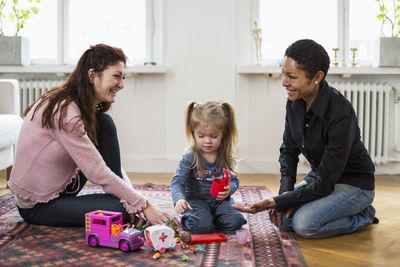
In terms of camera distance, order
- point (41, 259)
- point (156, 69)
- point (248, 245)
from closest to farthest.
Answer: point (41, 259) → point (248, 245) → point (156, 69)

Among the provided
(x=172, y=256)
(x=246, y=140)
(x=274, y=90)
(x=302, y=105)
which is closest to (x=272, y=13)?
(x=274, y=90)

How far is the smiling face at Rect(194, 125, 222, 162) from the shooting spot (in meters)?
2.05

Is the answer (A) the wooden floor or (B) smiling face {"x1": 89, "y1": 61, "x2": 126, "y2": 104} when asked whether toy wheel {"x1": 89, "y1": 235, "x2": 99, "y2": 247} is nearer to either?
(B) smiling face {"x1": 89, "y1": 61, "x2": 126, "y2": 104}

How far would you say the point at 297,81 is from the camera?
1.96 meters

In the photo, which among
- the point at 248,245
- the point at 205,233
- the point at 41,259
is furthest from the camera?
the point at 205,233

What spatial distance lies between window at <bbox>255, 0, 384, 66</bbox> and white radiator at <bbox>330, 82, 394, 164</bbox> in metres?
0.31

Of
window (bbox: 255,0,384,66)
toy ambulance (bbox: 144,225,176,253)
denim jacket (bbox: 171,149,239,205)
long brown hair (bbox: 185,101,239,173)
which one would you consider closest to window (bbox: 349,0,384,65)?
window (bbox: 255,0,384,66)

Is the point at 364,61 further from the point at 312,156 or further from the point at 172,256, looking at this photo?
the point at 172,256

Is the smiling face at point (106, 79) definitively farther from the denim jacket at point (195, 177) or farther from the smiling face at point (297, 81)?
the smiling face at point (297, 81)

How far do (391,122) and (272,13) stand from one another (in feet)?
4.20

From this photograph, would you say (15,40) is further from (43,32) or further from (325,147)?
(325,147)

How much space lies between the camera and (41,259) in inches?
65.0

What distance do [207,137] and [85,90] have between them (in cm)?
54

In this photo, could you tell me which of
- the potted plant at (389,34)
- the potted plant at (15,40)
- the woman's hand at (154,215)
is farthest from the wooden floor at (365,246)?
the potted plant at (15,40)
